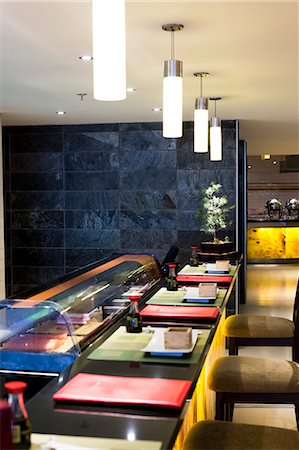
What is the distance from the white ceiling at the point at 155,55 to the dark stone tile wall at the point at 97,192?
680mm

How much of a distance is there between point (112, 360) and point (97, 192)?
5832 mm

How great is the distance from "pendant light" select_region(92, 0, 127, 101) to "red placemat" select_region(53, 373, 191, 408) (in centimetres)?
99

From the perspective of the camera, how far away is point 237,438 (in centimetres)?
223

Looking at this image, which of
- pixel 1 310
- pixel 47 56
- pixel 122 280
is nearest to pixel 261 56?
pixel 47 56

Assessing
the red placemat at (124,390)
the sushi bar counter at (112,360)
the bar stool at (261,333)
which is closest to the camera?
the sushi bar counter at (112,360)

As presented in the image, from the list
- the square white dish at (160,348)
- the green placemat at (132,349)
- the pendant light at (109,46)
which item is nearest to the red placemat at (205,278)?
the green placemat at (132,349)

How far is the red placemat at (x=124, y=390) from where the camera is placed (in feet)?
5.77

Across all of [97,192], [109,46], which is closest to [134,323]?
[109,46]

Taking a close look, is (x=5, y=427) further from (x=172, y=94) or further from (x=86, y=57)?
(x=86, y=57)

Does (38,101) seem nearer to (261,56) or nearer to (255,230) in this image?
(261,56)

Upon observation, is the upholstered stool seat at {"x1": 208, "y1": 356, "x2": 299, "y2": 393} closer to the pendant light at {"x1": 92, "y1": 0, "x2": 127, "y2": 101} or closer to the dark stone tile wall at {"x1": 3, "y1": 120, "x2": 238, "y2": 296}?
the pendant light at {"x1": 92, "y1": 0, "x2": 127, "y2": 101}

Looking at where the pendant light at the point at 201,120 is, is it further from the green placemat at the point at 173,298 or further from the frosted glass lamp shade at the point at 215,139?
the green placemat at the point at 173,298

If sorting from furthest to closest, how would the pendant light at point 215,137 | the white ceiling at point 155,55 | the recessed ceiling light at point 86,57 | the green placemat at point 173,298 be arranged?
the pendant light at point 215,137
the recessed ceiling light at point 86,57
the green placemat at point 173,298
the white ceiling at point 155,55

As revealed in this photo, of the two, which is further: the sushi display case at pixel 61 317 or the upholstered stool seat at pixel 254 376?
the upholstered stool seat at pixel 254 376
